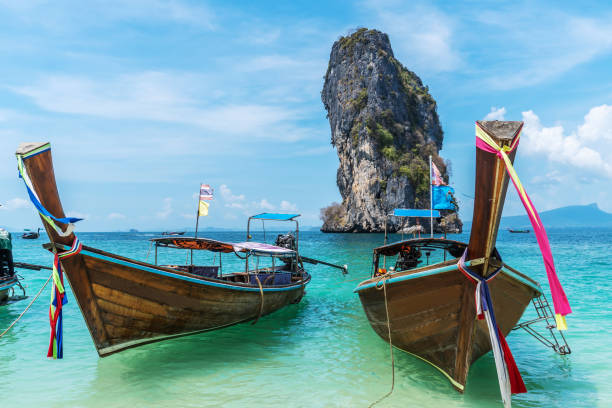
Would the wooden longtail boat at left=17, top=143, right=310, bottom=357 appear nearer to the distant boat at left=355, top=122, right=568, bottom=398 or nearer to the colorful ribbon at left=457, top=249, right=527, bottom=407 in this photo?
the distant boat at left=355, top=122, right=568, bottom=398

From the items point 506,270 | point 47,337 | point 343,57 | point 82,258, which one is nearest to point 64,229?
point 82,258

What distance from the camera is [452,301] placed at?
575 centimetres

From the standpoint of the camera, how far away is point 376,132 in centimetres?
6662

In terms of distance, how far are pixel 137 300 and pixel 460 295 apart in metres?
5.25

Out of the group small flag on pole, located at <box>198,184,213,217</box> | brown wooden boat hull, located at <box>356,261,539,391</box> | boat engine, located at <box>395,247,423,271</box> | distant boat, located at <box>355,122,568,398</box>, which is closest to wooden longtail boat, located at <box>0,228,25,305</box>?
small flag on pole, located at <box>198,184,213,217</box>

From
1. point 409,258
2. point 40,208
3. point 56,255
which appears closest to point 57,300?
point 56,255

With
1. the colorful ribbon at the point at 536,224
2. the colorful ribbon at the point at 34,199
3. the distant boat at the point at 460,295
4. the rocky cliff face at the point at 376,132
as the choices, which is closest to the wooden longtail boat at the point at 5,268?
the colorful ribbon at the point at 34,199

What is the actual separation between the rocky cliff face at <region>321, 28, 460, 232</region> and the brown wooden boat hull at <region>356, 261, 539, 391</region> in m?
58.1

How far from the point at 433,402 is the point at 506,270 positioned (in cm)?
214

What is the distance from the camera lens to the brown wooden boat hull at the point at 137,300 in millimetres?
6629

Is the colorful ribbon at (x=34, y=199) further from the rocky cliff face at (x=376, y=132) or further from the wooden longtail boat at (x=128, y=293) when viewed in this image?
the rocky cliff face at (x=376, y=132)

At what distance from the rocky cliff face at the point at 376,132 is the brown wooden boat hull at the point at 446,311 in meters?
58.1

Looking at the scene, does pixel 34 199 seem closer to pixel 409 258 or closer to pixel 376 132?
pixel 409 258

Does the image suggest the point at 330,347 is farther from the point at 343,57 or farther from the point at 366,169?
the point at 343,57
